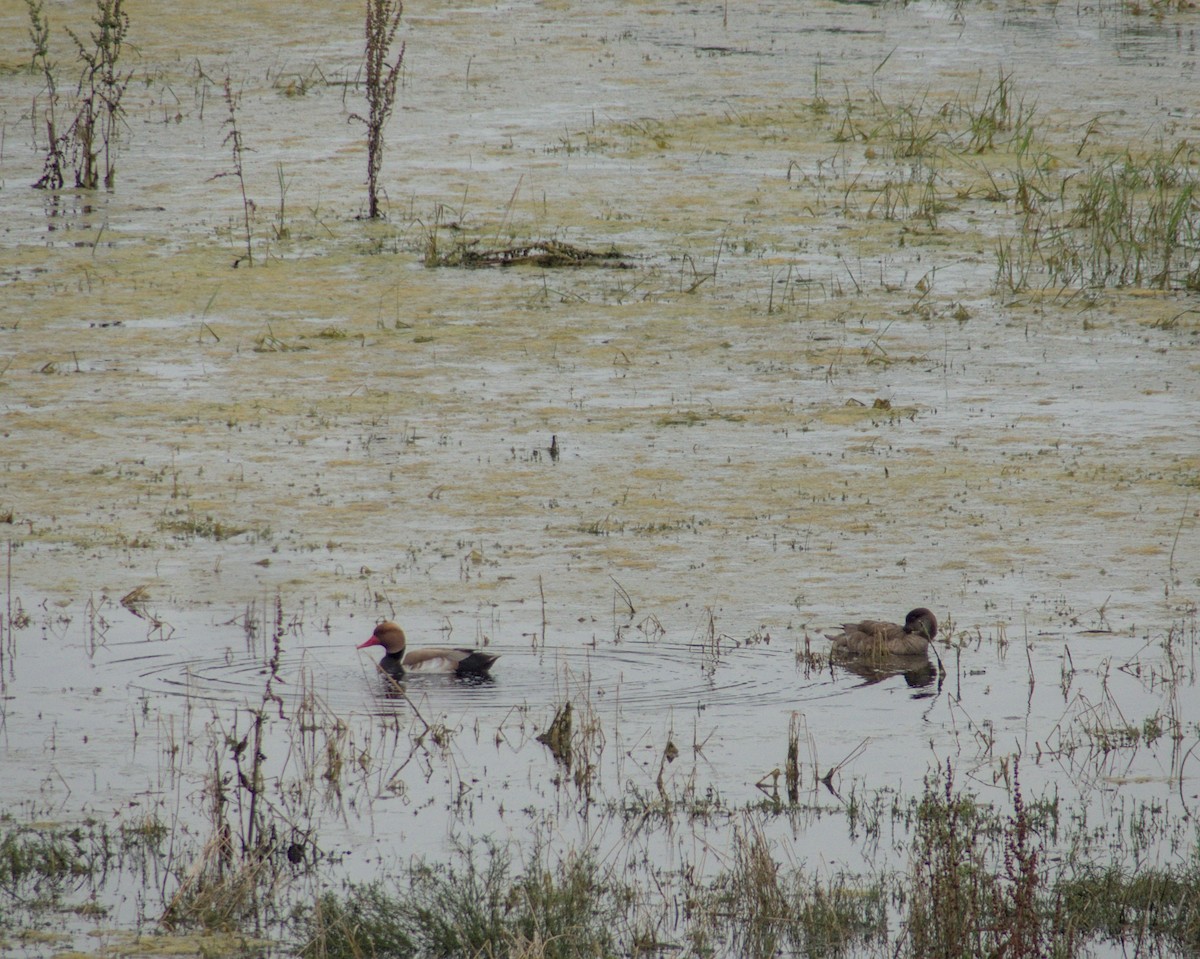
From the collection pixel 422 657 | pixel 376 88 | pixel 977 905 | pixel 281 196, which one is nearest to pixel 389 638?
pixel 422 657

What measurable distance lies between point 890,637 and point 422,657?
1629 mm

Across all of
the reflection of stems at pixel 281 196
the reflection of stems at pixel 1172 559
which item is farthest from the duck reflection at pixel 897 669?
the reflection of stems at pixel 281 196

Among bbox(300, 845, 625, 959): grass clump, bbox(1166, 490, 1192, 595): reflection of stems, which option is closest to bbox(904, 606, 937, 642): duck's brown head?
bbox(1166, 490, 1192, 595): reflection of stems

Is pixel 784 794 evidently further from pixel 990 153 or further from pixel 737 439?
pixel 990 153

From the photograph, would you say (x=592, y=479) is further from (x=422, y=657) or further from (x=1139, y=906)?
(x=1139, y=906)

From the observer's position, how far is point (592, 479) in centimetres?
854

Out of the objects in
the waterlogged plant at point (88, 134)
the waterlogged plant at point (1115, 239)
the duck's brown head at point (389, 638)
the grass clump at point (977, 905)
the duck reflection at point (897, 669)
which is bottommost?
the duck reflection at point (897, 669)

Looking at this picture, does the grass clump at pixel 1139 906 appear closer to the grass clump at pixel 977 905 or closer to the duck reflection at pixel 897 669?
the grass clump at pixel 977 905

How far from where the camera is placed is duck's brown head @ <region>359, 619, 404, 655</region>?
253 inches

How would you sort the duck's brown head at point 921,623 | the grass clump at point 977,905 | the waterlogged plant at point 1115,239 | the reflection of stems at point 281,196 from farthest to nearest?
the reflection of stems at point 281,196
the waterlogged plant at point 1115,239
the duck's brown head at point 921,623
the grass clump at point 977,905

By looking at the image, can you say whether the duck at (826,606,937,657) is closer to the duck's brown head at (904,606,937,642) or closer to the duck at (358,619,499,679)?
the duck's brown head at (904,606,937,642)

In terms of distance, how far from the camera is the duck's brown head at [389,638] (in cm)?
641

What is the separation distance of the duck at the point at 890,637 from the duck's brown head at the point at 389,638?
153 centimetres

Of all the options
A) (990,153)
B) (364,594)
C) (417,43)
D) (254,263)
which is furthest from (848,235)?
(417,43)
